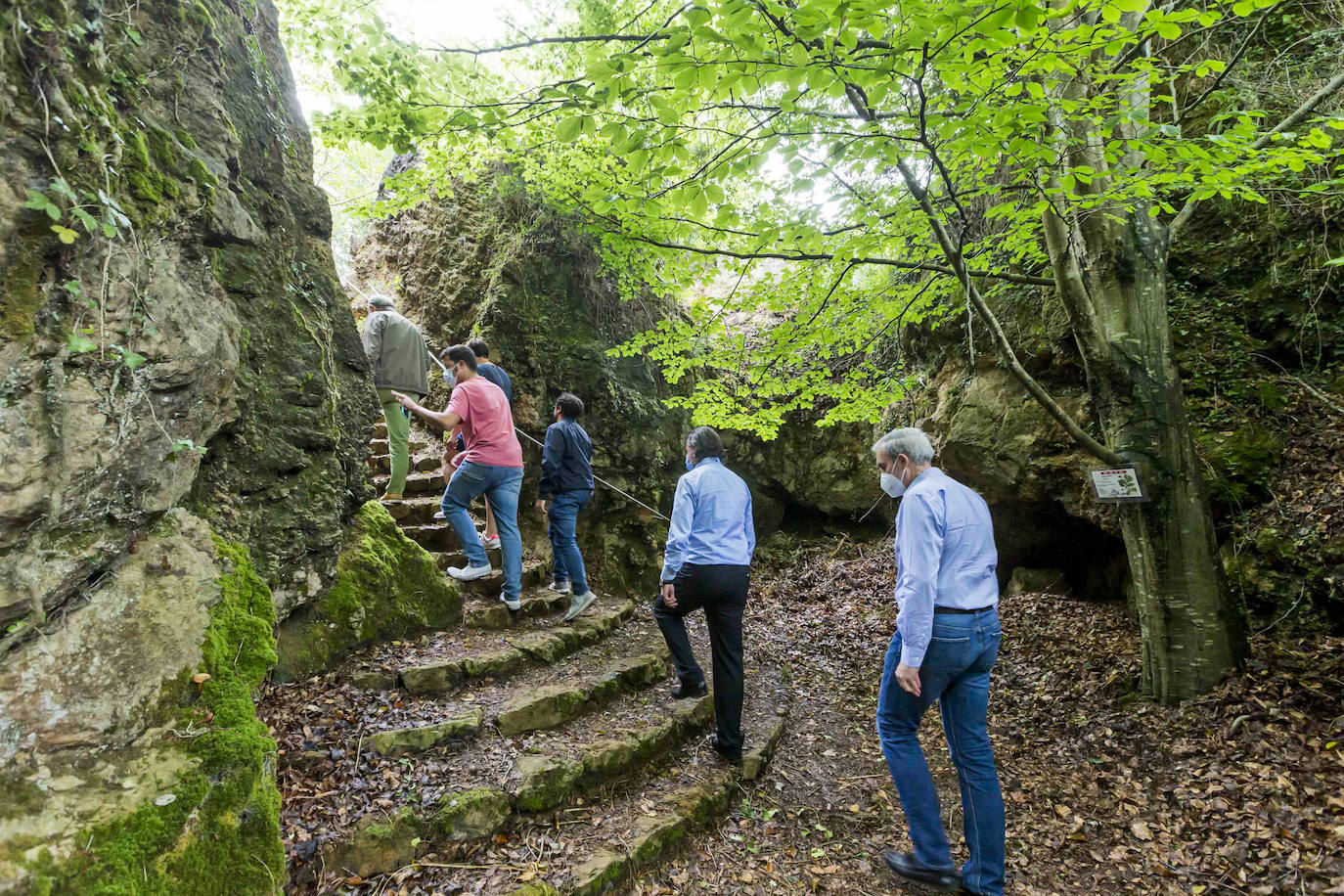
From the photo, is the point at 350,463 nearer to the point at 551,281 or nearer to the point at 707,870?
the point at 707,870

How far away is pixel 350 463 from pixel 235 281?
1.51 m

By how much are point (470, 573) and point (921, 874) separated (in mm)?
4165

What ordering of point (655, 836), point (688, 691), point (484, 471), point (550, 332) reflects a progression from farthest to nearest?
1. point (550, 332)
2. point (484, 471)
3. point (688, 691)
4. point (655, 836)

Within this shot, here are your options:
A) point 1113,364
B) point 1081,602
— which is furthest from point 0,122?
point 1081,602

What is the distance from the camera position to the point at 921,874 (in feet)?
9.93

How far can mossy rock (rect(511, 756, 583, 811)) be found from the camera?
3160mm

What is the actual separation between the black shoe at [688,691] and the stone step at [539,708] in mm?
331

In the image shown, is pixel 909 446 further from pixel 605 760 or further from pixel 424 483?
pixel 424 483

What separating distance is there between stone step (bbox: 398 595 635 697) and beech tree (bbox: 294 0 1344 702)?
9.39 feet

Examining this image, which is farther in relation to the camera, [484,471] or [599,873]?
[484,471]

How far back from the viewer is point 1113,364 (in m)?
4.38

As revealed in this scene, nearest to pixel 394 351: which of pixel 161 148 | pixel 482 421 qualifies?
pixel 482 421

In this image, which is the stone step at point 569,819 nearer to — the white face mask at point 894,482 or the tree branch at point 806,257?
the white face mask at point 894,482

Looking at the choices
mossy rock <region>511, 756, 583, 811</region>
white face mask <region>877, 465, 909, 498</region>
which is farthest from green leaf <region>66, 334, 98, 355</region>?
white face mask <region>877, 465, 909, 498</region>
